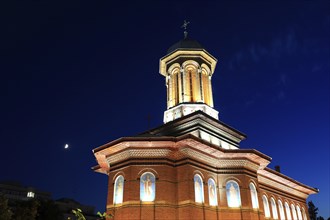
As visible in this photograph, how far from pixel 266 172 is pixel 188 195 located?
9.57 m

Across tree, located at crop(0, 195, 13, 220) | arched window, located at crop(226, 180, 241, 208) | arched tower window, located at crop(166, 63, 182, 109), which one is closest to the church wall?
arched window, located at crop(226, 180, 241, 208)

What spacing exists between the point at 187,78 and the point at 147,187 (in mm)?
10599

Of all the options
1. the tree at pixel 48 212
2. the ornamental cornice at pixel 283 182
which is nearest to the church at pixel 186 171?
the ornamental cornice at pixel 283 182

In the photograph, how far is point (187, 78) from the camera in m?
26.8

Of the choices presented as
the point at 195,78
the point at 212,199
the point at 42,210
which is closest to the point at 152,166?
the point at 212,199

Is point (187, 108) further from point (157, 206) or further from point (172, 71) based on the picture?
point (157, 206)

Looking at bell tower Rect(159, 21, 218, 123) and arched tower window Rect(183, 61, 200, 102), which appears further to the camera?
arched tower window Rect(183, 61, 200, 102)

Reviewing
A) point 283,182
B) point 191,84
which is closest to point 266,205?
point 283,182

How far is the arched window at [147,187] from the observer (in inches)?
749

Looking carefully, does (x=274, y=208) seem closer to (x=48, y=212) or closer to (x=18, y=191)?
(x=48, y=212)

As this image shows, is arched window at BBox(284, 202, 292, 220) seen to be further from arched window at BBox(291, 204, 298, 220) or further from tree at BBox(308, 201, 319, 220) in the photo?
tree at BBox(308, 201, 319, 220)

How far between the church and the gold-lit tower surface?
90 millimetres

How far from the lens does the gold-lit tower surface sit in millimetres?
25755

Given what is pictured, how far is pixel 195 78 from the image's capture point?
26.8m
